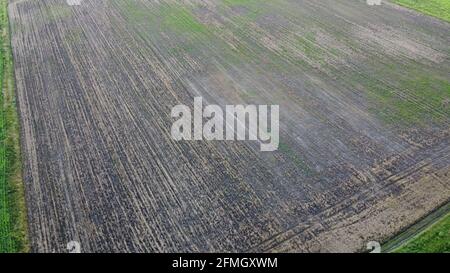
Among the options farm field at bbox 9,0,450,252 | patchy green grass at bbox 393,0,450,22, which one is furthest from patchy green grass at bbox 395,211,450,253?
patchy green grass at bbox 393,0,450,22

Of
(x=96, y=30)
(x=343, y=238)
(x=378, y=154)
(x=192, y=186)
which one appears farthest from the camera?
(x=96, y=30)

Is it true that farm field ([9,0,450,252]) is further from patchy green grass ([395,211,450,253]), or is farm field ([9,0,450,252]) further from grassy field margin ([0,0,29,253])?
patchy green grass ([395,211,450,253])

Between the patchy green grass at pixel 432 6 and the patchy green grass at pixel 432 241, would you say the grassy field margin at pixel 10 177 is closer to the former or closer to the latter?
the patchy green grass at pixel 432 241

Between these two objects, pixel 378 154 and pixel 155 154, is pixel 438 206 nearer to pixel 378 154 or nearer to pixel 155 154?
pixel 378 154

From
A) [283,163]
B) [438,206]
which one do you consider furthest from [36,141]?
[438,206]

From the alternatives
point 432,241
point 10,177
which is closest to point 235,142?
point 432,241

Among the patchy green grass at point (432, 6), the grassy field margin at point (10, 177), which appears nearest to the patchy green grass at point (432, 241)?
the grassy field margin at point (10, 177)

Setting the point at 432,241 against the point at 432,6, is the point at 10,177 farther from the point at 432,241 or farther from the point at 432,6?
the point at 432,6
